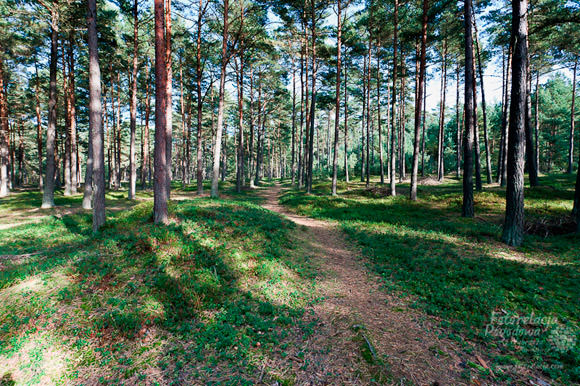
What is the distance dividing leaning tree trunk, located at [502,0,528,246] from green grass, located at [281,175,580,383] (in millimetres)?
892

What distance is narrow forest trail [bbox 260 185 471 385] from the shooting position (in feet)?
11.1

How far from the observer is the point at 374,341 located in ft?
13.5

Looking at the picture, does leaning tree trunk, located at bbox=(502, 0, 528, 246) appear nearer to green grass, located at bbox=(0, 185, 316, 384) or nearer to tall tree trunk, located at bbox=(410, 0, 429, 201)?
tall tree trunk, located at bbox=(410, 0, 429, 201)

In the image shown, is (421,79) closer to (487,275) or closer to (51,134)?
(487,275)

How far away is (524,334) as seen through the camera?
4.03 metres

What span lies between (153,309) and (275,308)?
2.42 meters

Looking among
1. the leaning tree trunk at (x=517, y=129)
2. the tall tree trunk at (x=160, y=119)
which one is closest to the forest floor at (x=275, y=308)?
the leaning tree trunk at (x=517, y=129)

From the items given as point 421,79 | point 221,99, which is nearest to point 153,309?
point 221,99

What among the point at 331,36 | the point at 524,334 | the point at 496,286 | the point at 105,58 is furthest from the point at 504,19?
the point at 105,58

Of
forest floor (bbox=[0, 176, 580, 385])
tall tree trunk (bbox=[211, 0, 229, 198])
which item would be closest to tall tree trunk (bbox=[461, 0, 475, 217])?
forest floor (bbox=[0, 176, 580, 385])

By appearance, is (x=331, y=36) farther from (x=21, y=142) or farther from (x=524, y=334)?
(x=21, y=142)

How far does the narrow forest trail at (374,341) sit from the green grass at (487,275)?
48 cm

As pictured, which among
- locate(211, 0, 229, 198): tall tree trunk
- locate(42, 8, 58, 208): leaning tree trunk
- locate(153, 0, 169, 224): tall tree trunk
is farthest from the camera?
locate(211, 0, 229, 198): tall tree trunk

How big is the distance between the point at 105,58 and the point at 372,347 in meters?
32.2
